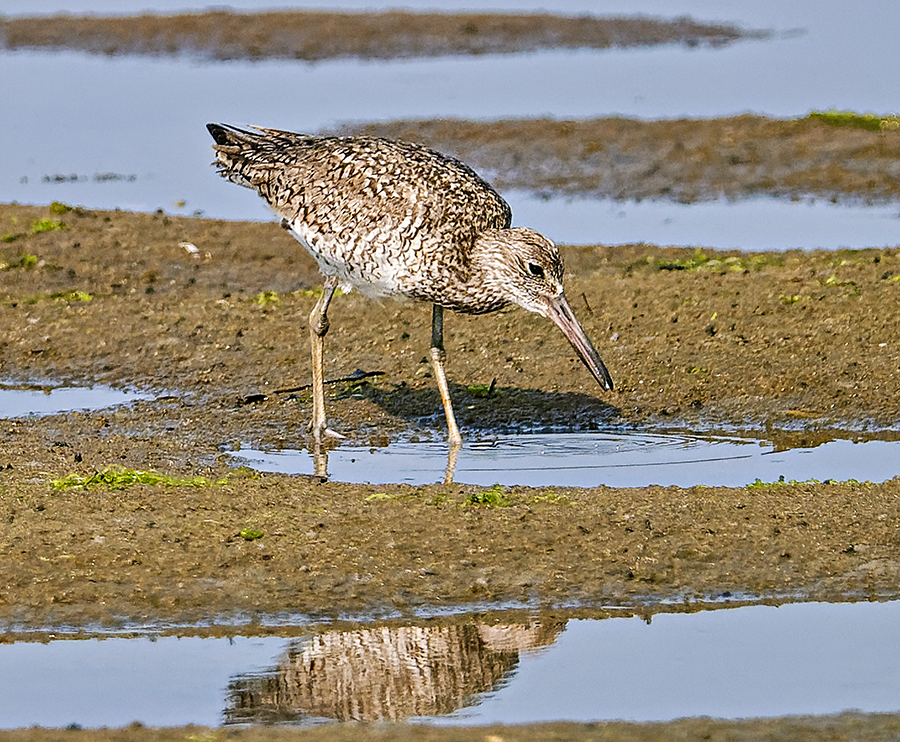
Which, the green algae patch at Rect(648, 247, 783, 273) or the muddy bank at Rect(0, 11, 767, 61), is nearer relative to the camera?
the green algae patch at Rect(648, 247, 783, 273)

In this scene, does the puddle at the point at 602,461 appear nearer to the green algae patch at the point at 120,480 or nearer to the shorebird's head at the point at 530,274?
the shorebird's head at the point at 530,274

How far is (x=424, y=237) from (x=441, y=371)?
1.13 m

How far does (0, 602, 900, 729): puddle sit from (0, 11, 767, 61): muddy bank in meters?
28.5

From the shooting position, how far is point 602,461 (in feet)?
33.3

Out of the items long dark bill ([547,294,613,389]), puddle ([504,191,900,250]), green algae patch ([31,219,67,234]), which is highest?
puddle ([504,191,900,250])

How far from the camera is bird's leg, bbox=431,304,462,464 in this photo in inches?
412

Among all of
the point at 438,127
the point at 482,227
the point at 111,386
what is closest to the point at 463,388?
the point at 482,227

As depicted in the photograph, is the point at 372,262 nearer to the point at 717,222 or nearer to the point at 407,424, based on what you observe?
the point at 407,424

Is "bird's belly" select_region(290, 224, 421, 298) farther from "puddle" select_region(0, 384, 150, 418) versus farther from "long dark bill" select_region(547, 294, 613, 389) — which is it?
"puddle" select_region(0, 384, 150, 418)

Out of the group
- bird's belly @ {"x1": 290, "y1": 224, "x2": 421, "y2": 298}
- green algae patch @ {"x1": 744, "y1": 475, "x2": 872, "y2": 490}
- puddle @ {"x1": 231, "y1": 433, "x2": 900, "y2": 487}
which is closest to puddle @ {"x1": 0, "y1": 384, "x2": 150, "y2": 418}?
puddle @ {"x1": 231, "y1": 433, "x2": 900, "y2": 487}

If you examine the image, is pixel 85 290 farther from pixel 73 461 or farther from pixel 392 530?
pixel 392 530

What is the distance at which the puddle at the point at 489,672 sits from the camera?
6.27m

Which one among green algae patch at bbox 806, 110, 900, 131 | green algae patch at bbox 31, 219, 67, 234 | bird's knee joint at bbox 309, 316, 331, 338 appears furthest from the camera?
green algae patch at bbox 806, 110, 900, 131

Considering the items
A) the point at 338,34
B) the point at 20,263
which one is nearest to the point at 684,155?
the point at 20,263
